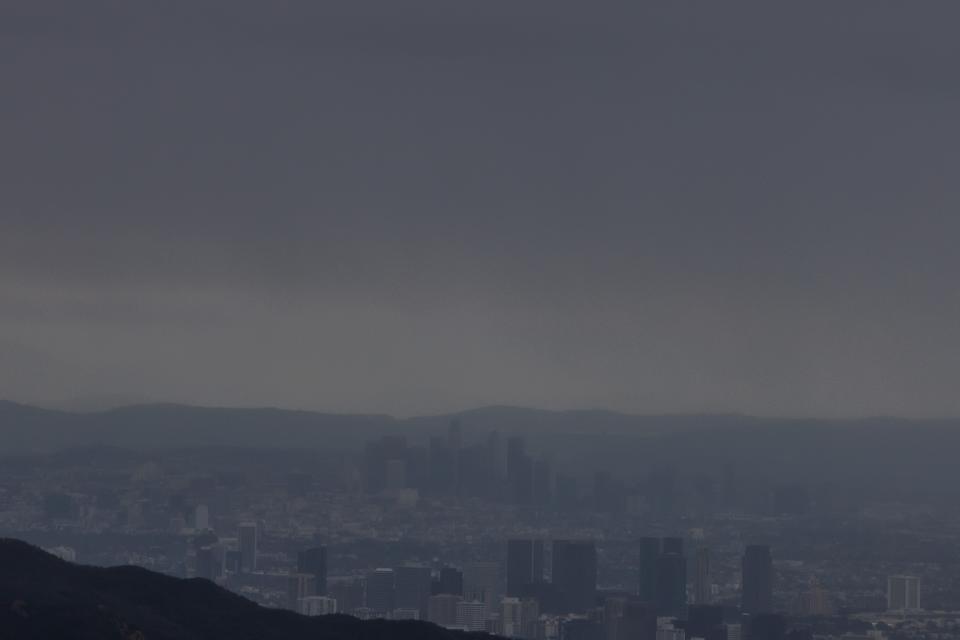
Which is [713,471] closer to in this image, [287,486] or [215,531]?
[287,486]

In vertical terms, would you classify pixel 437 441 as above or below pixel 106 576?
above

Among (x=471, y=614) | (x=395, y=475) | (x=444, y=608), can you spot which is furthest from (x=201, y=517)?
(x=471, y=614)

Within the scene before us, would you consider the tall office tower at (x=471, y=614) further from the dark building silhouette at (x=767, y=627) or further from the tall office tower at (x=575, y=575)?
the dark building silhouette at (x=767, y=627)

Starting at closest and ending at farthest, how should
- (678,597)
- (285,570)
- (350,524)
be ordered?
(678,597)
(285,570)
(350,524)

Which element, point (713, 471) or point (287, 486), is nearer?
point (287, 486)

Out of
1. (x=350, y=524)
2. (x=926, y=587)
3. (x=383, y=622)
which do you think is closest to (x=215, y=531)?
(x=350, y=524)

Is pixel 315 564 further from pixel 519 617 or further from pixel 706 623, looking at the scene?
pixel 706 623

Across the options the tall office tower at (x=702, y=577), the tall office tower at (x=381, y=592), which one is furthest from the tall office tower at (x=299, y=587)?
the tall office tower at (x=702, y=577)
